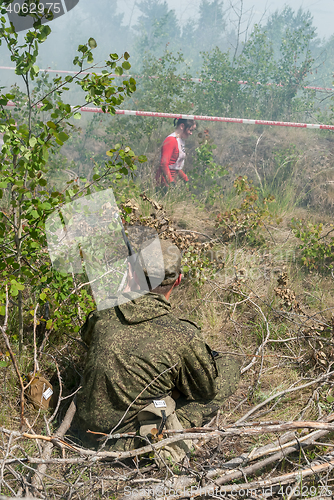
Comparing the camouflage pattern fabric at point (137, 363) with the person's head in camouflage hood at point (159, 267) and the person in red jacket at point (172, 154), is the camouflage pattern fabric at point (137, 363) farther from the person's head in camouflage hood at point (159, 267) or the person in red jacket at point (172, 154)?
the person in red jacket at point (172, 154)

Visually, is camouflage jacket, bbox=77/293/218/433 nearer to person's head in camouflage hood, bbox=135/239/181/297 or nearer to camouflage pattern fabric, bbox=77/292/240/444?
camouflage pattern fabric, bbox=77/292/240/444

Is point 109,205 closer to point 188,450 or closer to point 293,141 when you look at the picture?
point 188,450

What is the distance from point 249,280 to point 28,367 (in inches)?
103

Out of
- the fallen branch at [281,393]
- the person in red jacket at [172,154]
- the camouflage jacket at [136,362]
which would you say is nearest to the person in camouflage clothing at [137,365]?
the camouflage jacket at [136,362]

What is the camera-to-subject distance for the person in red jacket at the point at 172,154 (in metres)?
6.47

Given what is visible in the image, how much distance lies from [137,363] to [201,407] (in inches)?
26.7

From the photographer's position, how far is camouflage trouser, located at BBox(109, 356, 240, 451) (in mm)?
2217

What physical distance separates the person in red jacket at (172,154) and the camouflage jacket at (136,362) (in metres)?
4.43

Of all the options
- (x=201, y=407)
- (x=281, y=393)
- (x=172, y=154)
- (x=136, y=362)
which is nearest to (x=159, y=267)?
(x=136, y=362)

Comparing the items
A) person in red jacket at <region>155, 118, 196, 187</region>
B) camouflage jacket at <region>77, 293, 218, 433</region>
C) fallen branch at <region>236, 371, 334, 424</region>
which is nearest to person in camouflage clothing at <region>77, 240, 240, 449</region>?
camouflage jacket at <region>77, 293, 218, 433</region>

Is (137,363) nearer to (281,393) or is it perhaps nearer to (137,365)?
(137,365)

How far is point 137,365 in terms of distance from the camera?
2.14 meters

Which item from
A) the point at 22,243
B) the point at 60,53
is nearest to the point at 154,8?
the point at 60,53

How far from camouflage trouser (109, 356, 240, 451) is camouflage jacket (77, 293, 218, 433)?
11cm
